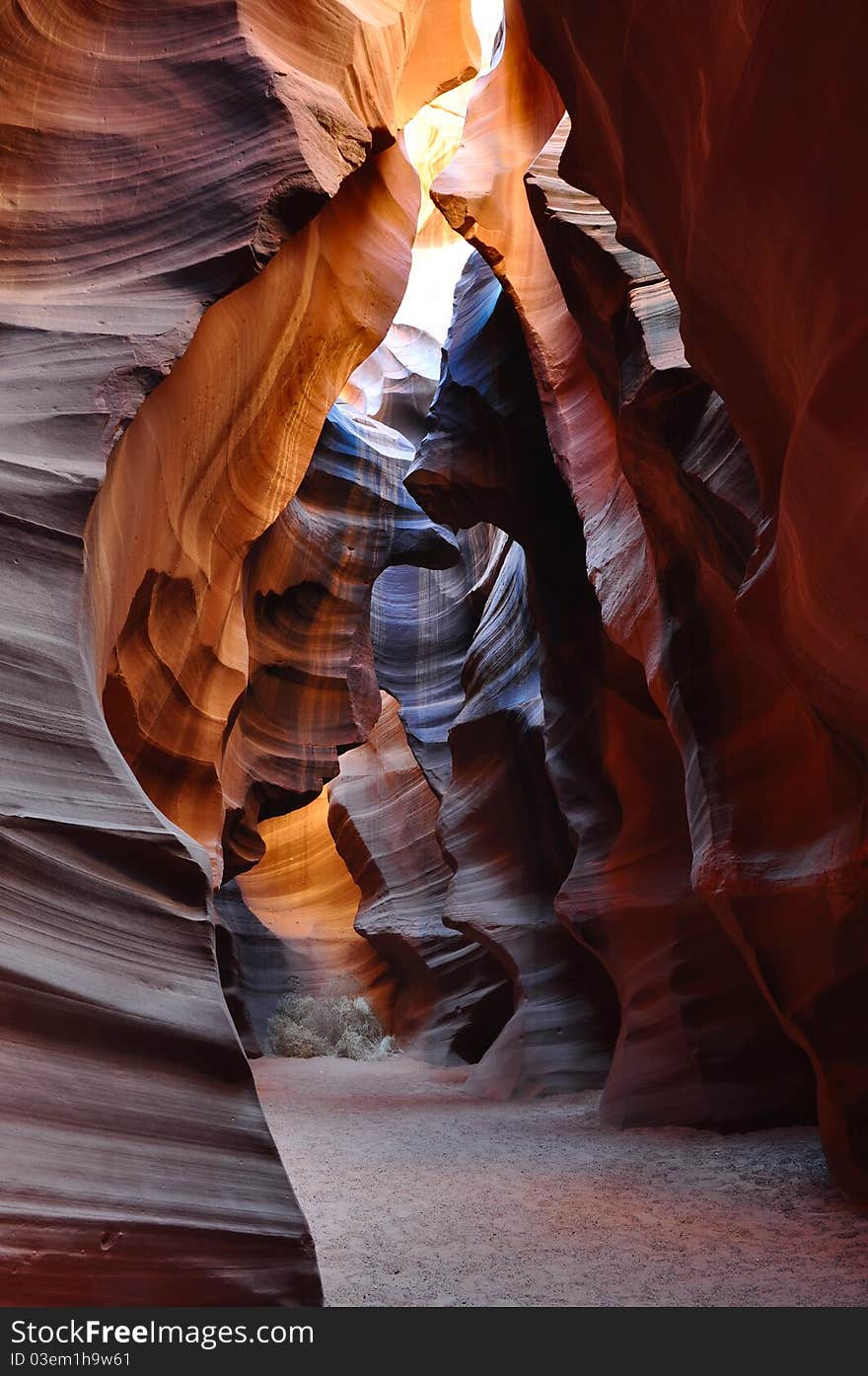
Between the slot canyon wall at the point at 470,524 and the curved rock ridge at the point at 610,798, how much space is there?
1.6 inches

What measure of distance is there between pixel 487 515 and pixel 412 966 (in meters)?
8.91

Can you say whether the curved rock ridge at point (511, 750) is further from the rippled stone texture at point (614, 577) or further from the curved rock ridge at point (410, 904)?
the curved rock ridge at point (410, 904)

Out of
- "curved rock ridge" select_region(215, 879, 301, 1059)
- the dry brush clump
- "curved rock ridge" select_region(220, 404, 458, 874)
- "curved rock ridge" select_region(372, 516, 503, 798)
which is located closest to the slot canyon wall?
"curved rock ridge" select_region(220, 404, 458, 874)

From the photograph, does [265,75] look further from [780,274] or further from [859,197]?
[859,197]

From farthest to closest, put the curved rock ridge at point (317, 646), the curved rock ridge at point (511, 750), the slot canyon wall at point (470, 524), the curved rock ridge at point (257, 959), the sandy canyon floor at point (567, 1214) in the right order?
the curved rock ridge at point (257, 959), the curved rock ridge at point (317, 646), the curved rock ridge at point (511, 750), the sandy canyon floor at point (567, 1214), the slot canyon wall at point (470, 524)

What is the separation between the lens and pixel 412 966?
18.3 m

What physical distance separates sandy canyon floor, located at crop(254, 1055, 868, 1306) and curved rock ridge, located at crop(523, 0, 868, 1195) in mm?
810

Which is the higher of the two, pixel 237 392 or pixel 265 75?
pixel 265 75

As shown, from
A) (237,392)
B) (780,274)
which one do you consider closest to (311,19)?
(237,392)

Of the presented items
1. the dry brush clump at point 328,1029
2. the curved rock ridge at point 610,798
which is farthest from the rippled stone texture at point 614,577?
the dry brush clump at point 328,1029

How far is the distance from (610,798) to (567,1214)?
17.0 feet

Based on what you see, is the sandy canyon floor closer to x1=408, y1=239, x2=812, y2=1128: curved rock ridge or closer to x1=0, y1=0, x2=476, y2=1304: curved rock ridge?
x1=408, y1=239, x2=812, y2=1128: curved rock ridge

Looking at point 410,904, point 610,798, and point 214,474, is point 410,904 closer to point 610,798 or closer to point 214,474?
point 610,798

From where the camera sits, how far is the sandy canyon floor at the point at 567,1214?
4.04 metres
